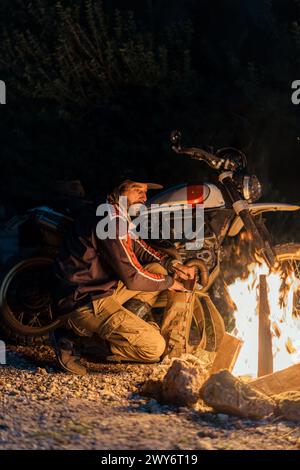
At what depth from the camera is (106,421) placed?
498cm

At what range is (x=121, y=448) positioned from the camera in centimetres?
448

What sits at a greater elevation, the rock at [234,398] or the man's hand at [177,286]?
the man's hand at [177,286]

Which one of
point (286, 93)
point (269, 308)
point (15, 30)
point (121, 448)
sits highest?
point (15, 30)

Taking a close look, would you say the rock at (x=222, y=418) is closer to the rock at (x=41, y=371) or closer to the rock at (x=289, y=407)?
the rock at (x=289, y=407)

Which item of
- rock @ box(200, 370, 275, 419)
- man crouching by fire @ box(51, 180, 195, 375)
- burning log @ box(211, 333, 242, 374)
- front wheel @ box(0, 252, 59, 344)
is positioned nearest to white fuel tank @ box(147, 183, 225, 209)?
man crouching by fire @ box(51, 180, 195, 375)

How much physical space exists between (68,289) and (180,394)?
126 centimetres

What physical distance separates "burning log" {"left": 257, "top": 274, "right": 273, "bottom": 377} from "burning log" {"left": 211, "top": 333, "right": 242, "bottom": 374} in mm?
232

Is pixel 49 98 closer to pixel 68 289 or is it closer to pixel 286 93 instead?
pixel 286 93

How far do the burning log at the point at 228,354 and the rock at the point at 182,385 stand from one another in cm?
43

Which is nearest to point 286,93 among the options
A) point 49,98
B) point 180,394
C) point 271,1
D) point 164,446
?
point 271,1

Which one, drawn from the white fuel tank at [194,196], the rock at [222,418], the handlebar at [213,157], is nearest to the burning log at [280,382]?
the rock at [222,418]

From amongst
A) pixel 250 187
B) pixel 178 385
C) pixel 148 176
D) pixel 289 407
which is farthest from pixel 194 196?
pixel 148 176

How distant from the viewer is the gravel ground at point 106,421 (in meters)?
4.59

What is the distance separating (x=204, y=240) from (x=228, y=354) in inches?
49.0
